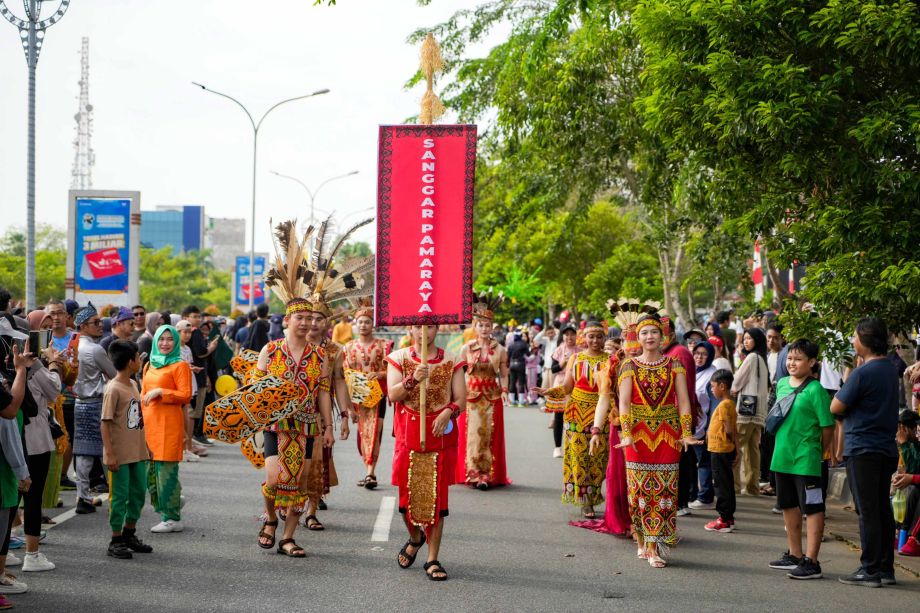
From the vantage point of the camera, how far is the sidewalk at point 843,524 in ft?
26.9

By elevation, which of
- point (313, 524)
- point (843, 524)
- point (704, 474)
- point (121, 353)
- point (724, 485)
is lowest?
point (843, 524)

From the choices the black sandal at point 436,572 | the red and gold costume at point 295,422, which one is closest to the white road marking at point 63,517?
the red and gold costume at point 295,422

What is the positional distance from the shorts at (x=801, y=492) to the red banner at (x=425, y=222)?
2.63 meters

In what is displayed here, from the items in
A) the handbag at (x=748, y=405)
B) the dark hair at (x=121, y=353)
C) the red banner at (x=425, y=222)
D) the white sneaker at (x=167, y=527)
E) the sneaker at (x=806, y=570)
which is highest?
the red banner at (x=425, y=222)

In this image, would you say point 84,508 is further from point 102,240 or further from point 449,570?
point 102,240

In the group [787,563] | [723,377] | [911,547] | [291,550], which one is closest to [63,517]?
[291,550]

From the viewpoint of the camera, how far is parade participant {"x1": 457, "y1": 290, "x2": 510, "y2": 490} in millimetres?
11859

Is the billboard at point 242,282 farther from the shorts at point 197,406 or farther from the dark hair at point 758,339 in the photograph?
the dark hair at point 758,339

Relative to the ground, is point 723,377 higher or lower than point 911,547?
higher

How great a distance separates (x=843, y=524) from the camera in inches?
395

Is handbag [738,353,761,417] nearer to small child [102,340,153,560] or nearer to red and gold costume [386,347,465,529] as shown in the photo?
red and gold costume [386,347,465,529]

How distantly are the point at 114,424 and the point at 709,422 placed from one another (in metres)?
5.73

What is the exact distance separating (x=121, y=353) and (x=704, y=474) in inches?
238

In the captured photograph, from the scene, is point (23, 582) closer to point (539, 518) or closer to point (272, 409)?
point (272, 409)
